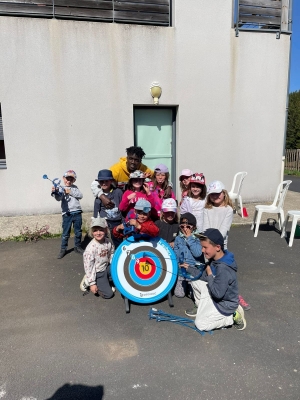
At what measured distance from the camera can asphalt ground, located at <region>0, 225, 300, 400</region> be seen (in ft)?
7.45

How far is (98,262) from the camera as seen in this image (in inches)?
141

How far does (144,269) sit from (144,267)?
2cm

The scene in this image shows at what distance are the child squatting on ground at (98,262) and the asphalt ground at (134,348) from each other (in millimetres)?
144

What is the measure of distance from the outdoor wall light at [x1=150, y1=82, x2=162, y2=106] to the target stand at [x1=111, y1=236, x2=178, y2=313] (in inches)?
193

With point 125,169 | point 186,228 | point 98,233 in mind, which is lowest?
point 98,233

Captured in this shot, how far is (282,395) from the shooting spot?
7.18ft

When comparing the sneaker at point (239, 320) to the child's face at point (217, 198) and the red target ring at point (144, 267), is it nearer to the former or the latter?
the red target ring at point (144, 267)

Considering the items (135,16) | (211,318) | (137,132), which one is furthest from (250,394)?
(135,16)

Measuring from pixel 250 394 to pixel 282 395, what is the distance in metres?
0.23

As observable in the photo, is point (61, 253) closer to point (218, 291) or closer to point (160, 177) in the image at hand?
point (160, 177)

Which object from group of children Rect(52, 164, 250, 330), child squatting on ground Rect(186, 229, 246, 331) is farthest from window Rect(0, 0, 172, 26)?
child squatting on ground Rect(186, 229, 246, 331)

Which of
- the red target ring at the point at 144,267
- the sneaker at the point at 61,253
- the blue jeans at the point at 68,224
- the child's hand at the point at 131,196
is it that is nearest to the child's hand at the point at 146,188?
the child's hand at the point at 131,196

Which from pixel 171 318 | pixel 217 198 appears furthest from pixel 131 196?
pixel 171 318

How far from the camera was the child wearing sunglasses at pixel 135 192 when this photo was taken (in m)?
3.55
